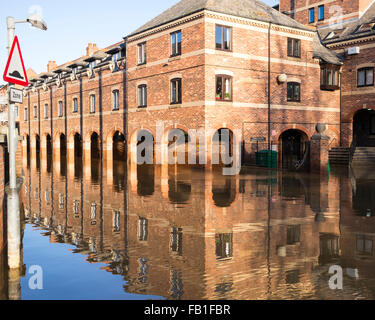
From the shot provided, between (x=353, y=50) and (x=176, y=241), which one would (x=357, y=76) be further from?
(x=176, y=241)

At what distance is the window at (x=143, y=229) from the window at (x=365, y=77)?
22461 mm

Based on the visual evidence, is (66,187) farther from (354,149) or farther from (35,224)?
(354,149)

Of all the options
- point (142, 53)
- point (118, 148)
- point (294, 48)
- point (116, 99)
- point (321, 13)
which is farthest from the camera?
point (321, 13)

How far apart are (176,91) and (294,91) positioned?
7866mm

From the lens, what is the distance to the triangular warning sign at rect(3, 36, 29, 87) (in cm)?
568

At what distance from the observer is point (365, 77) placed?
2617cm

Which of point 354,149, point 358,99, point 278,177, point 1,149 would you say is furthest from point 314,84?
point 1,149

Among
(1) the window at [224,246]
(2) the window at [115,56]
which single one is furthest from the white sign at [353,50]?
(1) the window at [224,246]

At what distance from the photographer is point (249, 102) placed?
74.6ft

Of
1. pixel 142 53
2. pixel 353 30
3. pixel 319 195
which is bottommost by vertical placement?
pixel 319 195

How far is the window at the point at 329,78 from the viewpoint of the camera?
2606cm

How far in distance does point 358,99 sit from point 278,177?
1282 cm

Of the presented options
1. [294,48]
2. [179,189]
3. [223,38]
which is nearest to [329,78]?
[294,48]

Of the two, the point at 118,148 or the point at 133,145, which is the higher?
the point at 133,145
